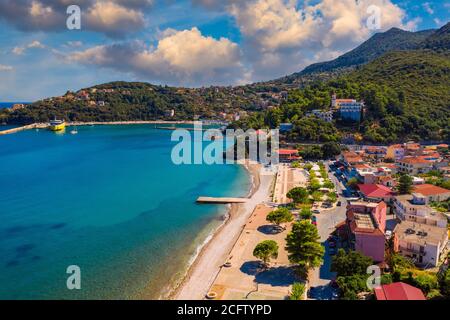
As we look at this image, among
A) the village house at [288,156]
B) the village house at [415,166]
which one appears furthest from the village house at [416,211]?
the village house at [288,156]

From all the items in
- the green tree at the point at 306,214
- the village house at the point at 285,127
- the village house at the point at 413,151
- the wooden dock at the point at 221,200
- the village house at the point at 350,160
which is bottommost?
the wooden dock at the point at 221,200

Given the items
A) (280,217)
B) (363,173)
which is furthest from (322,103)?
(280,217)

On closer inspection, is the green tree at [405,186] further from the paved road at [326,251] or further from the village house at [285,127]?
the village house at [285,127]

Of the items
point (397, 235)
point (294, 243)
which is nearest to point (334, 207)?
point (397, 235)

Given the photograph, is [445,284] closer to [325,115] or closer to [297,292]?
[297,292]

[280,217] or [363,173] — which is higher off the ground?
[363,173]

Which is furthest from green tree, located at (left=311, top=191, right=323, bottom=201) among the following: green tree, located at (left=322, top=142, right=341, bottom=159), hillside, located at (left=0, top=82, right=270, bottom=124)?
hillside, located at (left=0, top=82, right=270, bottom=124)
